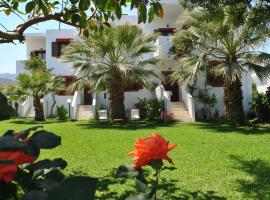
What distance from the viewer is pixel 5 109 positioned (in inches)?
40.7

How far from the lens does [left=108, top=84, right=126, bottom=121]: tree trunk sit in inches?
813

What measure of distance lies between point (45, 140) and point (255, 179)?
682cm

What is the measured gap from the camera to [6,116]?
3.49 feet

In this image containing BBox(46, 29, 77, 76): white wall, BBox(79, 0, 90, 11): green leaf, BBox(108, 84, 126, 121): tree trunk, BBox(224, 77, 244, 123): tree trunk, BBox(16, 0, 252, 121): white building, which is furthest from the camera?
BBox(46, 29, 77, 76): white wall

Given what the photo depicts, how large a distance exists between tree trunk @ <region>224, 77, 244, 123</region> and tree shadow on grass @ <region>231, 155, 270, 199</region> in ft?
30.7

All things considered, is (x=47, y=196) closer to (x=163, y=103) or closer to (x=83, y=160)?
(x=83, y=160)

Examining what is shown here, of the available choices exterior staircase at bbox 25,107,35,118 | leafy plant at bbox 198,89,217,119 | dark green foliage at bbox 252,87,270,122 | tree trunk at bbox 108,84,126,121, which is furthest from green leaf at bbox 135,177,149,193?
exterior staircase at bbox 25,107,35,118

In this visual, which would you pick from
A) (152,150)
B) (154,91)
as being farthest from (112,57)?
(152,150)

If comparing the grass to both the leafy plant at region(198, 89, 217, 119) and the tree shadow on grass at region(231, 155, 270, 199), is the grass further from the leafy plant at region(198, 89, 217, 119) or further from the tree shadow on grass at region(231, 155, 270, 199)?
the leafy plant at region(198, 89, 217, 119)

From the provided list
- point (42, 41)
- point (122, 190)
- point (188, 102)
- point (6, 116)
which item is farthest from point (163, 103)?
point (6, 116)

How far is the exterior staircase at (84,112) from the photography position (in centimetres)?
2378

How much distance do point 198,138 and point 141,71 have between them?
6.77 meters

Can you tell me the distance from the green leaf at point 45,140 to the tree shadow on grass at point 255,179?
548 centimetres

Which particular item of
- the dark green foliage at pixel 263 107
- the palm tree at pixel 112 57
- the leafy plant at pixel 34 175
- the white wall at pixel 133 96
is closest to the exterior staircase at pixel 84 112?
the white wall at pixel 133 96
